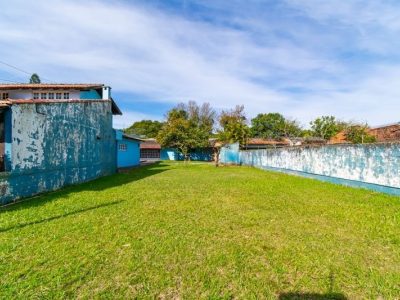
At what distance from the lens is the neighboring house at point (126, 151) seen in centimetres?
2361

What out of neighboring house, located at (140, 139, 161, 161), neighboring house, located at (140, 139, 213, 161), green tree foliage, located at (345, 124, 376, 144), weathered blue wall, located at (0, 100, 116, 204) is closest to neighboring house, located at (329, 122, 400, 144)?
green tree foliage, located at (345, 124, 376, 144)

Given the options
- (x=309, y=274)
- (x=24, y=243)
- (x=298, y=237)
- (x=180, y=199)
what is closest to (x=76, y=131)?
(x=180, y=199)

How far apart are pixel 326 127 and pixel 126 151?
3109 centimetres

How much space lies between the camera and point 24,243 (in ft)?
15.0

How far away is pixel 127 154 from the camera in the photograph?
25969mm

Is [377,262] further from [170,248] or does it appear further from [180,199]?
[180,199]

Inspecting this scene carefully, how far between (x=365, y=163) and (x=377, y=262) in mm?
7668

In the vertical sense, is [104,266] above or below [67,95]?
below

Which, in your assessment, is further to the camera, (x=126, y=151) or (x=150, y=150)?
(x=150, y=150)

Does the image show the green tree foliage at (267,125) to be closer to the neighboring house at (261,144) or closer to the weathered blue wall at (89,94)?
the neighboring house at (261,144)

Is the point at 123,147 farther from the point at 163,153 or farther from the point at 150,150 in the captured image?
the point at 163,153

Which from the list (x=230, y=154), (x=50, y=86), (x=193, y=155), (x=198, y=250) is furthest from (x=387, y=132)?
(x=193, y=155)

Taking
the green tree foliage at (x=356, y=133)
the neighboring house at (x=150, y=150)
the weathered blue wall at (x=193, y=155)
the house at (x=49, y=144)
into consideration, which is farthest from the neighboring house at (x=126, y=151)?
the green tree foliage at (x=356, y=133)

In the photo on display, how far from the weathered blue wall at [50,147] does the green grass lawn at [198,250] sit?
136cm
